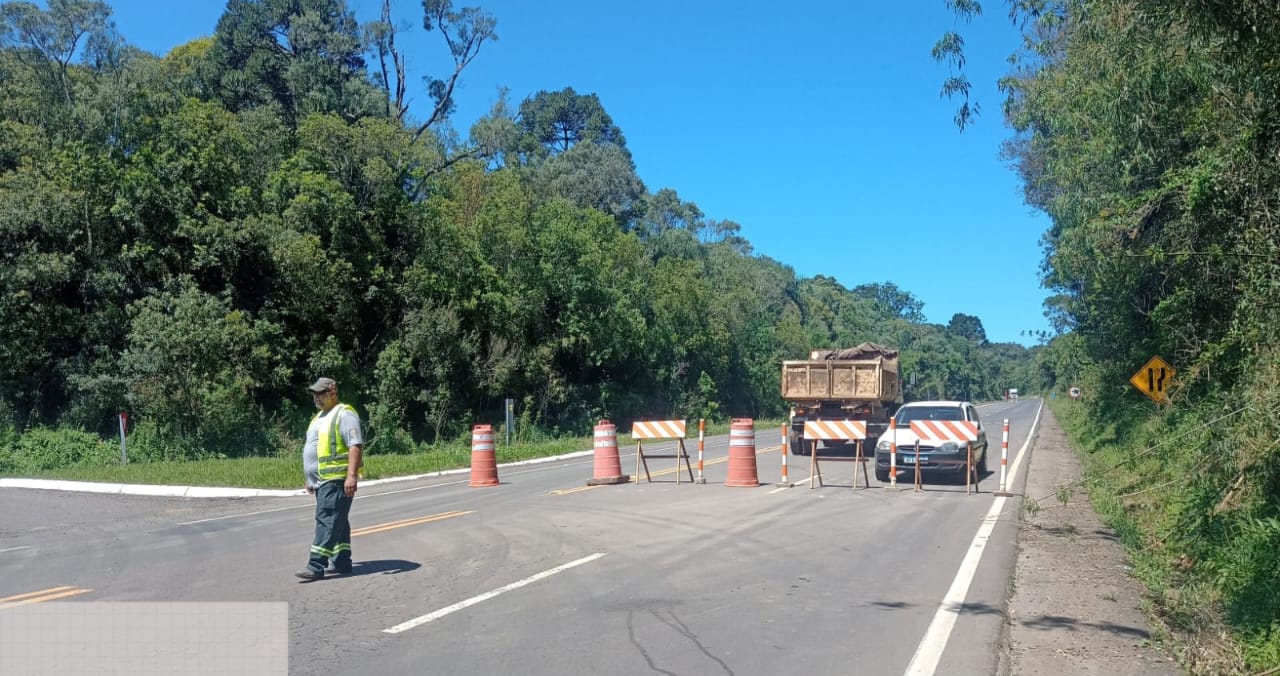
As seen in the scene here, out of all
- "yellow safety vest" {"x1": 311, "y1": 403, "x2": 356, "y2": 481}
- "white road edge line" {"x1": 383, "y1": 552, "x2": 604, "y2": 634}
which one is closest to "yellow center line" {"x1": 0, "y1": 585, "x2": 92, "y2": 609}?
"yellow safety vest" {"x1": 311, "y1": 403, "x2": 356, "y2": 481}

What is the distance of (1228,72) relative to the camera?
33.0 feet

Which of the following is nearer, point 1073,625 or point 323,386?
point 1073,625

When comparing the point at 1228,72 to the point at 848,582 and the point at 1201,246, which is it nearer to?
the point at 1201,246

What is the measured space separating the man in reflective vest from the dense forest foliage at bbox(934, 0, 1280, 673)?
22.8 feet

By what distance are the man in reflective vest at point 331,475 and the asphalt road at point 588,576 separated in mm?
290

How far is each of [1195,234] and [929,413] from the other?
8763 millimetres

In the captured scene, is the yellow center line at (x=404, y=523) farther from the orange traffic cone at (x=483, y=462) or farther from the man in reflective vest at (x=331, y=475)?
the orange traffic cone at (x=483, y=462)

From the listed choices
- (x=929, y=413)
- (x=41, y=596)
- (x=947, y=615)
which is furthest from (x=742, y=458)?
(x=41, y=596)

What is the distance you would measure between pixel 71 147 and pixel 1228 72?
32903 mm

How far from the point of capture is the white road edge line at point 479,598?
7.21 meters

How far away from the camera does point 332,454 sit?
8859mm

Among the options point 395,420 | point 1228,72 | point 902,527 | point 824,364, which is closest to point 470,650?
point 902,527

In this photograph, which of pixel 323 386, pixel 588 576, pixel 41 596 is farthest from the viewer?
pixel 588 576

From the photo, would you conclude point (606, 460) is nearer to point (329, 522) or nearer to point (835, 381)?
point (329, 522)
